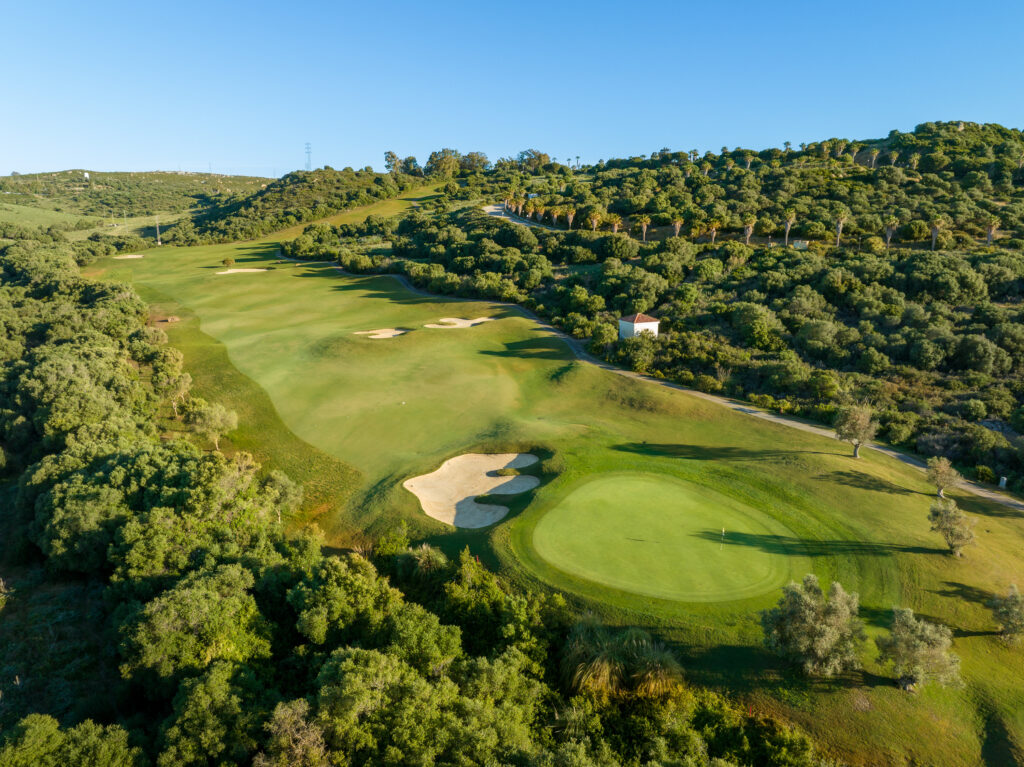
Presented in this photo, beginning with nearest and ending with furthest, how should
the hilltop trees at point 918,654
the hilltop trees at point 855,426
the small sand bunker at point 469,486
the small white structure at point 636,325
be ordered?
the hilltop trees at point 918,654
the small sand bunker at point 469,486
the hilltop trees at point 855,426
the small white structure at point 636,325

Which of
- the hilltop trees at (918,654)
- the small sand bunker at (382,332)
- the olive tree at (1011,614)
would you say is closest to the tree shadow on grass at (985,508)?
the olive tree at (1011,614)

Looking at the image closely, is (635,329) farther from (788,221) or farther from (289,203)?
(289,203)

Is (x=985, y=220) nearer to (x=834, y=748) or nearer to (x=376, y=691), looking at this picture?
(x=834, y=748)

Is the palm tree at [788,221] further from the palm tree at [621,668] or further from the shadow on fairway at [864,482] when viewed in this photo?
the palm tree at [621,668]

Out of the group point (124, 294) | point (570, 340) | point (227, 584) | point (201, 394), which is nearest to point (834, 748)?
point (227, 584)

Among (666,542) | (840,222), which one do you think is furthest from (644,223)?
(666,542)

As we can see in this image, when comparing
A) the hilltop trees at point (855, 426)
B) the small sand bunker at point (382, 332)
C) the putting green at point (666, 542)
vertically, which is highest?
the hilltop trees at point (855, 426)
